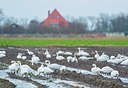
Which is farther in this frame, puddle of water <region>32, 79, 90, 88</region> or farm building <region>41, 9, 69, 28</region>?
farm building <region>41, 9, 69, 28</region>

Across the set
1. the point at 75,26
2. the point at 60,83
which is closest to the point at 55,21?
the point at 75,26

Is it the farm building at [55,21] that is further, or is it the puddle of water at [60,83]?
the farm building at [55,21]

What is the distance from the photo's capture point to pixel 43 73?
62.0 feet

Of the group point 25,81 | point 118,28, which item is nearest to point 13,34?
point 118,28

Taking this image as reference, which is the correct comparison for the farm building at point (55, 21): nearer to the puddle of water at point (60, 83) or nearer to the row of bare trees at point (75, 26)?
the row of bare trees at point (75, 26)

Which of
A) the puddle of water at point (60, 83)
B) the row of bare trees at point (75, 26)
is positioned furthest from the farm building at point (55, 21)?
the puddle of water at point (60, 83)

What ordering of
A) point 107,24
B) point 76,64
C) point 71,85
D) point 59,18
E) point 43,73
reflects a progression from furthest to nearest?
point 107,24 < point 59,18 < point 76,64 < point 43,73 < point 71,85

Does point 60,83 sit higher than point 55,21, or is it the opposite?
point 55,21

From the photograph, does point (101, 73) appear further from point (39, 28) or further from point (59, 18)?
point (59, 18)

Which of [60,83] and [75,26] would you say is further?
[75,26]

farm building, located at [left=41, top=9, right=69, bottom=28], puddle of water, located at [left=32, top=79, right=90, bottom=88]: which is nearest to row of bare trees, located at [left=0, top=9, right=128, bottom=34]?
farm building, located at [left=41, top=9, right=69, bottom=28]

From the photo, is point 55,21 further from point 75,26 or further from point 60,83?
point 60,83

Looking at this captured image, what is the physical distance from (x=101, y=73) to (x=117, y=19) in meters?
95.3

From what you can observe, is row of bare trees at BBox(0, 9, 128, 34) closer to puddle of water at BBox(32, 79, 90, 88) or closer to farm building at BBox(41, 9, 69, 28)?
farm building at BBox(41, 9, 69, 28)
